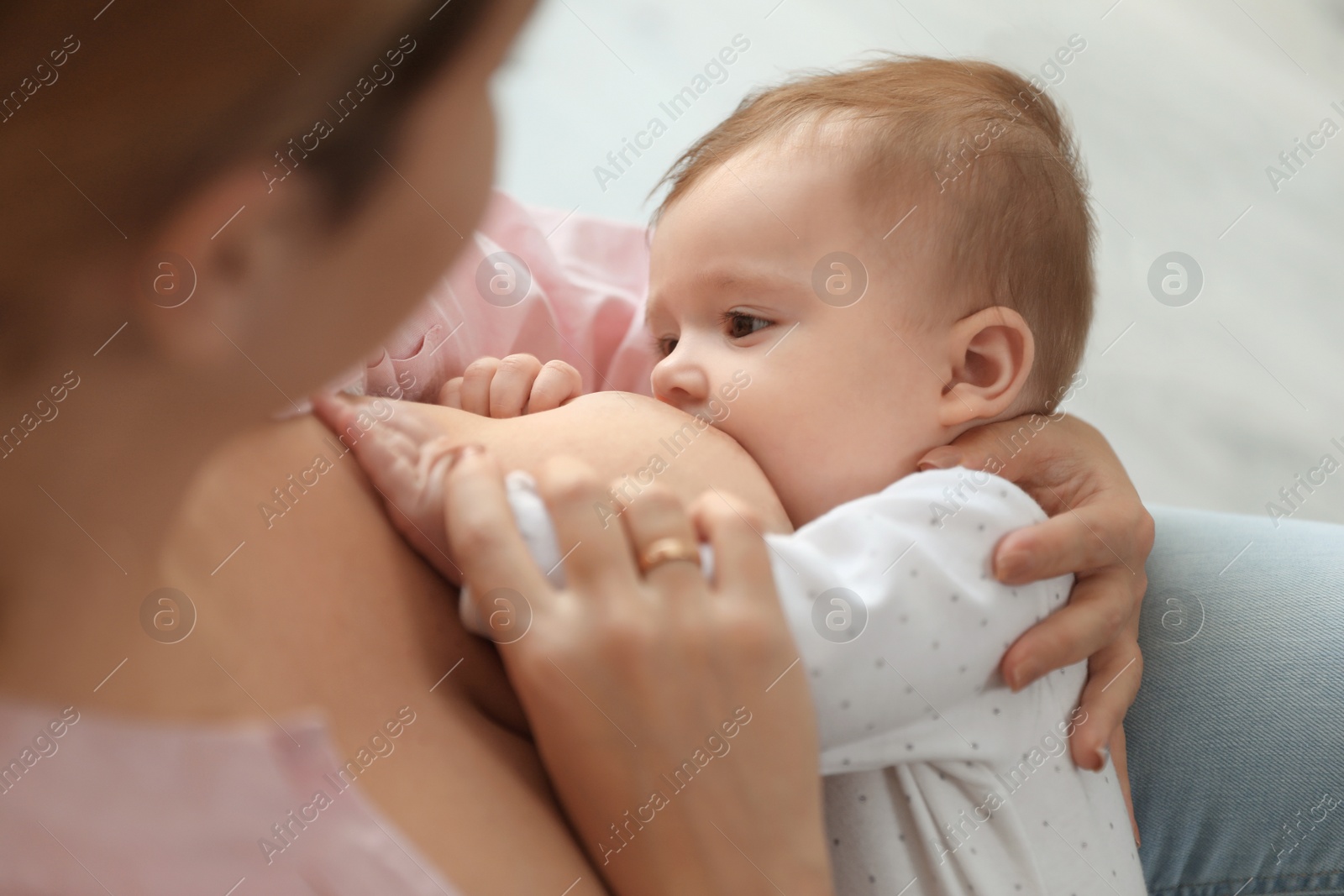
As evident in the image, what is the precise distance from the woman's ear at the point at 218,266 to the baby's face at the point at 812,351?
19.8 inches

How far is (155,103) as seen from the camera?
39cm

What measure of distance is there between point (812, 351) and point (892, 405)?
0.09 metres

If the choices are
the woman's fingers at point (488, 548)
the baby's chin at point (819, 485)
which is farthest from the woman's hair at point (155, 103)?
the baby's chin at point (819, 485)

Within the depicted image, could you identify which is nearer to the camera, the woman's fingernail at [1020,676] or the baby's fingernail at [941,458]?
the woman's fingernail at [1020,676]

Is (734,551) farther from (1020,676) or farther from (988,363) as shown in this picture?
(988,363)

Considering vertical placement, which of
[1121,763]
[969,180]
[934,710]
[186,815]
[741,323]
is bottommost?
[1121,763]

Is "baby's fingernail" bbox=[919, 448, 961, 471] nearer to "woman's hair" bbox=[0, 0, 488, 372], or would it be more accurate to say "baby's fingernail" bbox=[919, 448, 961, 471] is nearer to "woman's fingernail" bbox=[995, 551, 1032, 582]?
"woman's fingernail" bbox=[995, 551, 1032, 582]

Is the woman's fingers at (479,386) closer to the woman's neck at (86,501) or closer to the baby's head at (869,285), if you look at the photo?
the baby's head at (869,285)

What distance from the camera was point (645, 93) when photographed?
7.14 feet

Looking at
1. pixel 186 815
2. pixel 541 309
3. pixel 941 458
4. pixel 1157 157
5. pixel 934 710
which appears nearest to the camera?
pixel 186 815

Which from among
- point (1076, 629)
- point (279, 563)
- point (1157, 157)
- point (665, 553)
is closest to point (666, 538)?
point (665, 553)

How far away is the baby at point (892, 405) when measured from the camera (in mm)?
716

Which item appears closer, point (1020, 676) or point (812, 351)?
point (1020, 676)

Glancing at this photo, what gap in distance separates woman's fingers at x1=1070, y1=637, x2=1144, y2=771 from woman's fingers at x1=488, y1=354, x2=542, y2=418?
546 millimetres
